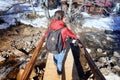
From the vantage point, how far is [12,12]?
45.8 feet

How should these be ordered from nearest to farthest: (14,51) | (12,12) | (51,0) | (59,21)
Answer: (59,21) < (14,51) < (12,12) < (51,0)

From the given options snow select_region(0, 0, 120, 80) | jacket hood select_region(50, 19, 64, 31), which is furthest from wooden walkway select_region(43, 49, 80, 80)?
snow select_region(0, 0, 120, 80)

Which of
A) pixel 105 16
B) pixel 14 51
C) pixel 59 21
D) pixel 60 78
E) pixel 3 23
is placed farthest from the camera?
pixel 105 16

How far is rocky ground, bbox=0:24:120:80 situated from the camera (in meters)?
7.25

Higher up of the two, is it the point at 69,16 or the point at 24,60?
the point at 69,16

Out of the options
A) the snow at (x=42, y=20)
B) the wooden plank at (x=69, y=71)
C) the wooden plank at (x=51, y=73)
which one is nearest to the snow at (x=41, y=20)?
the snow at (x=42, y=20)

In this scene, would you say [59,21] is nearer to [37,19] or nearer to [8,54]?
[8,54]

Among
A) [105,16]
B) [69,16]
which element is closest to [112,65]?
[69,16]

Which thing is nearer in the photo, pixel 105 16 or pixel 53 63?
pixel 53 63

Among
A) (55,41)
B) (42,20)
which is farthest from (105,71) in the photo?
(42,20)

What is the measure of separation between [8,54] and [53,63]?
2580mm

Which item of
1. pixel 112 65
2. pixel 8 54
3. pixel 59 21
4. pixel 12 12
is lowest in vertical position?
pixel 112 65

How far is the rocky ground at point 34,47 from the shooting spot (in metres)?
7.25

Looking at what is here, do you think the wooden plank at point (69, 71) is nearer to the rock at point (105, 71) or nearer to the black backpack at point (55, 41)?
the black backpack at point (55, 41)
